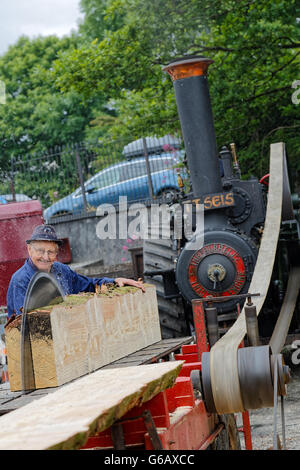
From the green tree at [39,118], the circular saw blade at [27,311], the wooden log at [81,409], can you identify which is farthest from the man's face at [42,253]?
the green tree at [39,118]

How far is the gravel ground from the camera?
5301 millimetres

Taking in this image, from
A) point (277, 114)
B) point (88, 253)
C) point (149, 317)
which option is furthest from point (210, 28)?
point (149, 317)

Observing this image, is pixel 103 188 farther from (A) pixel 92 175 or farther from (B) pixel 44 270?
(B) pixel 44 270

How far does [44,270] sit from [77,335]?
914mm

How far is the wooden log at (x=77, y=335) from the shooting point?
371 cm

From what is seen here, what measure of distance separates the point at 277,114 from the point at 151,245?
447 centimetres

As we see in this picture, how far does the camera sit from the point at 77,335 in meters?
3.96

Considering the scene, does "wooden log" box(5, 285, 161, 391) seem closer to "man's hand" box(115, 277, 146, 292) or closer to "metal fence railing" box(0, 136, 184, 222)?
"man's hand" box(115, 277, 146, 292)

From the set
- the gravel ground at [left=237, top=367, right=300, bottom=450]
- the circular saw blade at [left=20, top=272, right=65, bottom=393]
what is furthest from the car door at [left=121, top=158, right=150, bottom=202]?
the circular saw blade at [left=20, top=272, right=65, bottom=393]

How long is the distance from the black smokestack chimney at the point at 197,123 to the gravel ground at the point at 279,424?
7.13ft

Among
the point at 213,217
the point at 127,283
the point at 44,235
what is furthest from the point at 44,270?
the point at 213,217

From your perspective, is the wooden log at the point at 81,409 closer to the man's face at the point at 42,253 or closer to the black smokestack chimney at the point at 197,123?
the man's face at the point at 42,253
